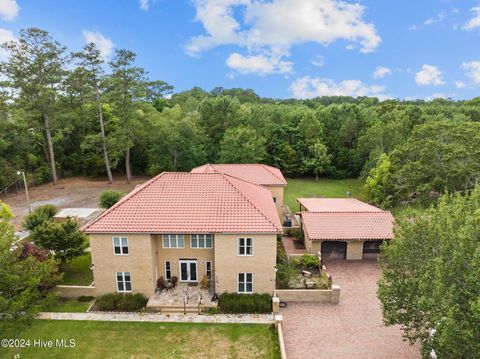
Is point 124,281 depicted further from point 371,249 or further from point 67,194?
point 67,194


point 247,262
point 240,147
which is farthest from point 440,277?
point 240,147

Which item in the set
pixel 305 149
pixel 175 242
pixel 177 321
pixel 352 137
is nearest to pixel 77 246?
pixel 175 242

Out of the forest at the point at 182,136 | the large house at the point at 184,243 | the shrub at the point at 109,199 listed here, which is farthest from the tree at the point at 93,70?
the large house at the point at 184,243

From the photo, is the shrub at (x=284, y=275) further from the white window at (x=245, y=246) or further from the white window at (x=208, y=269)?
the white window at (x=208, y=269)

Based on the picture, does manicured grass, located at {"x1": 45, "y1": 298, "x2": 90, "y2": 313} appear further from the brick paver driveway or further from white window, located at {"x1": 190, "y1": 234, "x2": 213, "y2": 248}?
the brick paver driveway

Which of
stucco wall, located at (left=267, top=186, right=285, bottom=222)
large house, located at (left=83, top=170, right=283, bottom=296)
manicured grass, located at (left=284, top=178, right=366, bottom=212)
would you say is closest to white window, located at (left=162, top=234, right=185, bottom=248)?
large house, located at (left=83, top=170, right=283, bottom=296)
